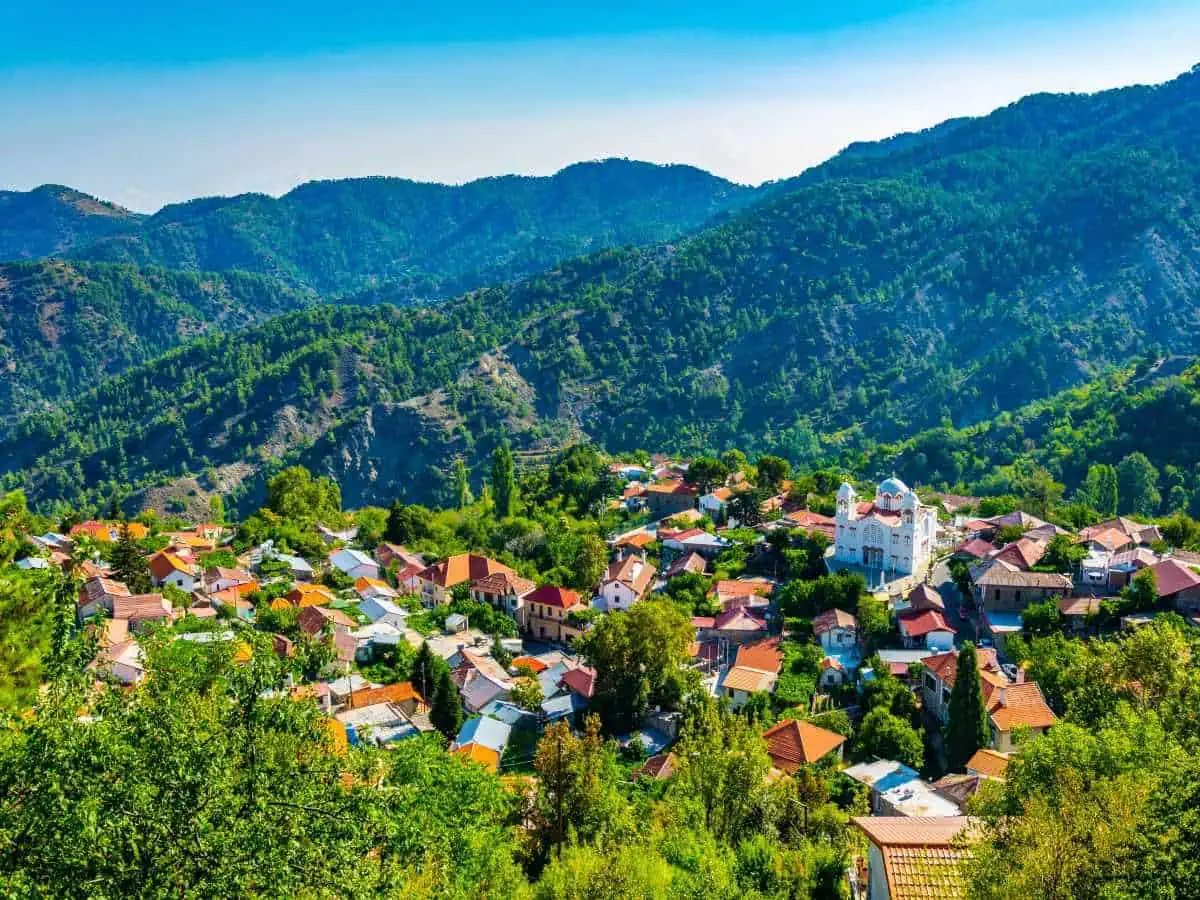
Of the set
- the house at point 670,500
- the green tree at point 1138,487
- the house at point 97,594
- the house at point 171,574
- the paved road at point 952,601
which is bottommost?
the green tree at point 1138,487

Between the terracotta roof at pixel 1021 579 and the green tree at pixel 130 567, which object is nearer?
the terracotta roof at pixel 1021 579

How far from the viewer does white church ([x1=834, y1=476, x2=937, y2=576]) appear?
42562mm

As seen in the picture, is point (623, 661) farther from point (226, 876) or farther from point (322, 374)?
point (322, 374)

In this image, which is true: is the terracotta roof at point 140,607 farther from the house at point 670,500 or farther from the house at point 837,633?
the house at point 670,500

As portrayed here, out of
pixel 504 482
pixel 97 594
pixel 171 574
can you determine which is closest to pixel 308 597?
pixel 171 574

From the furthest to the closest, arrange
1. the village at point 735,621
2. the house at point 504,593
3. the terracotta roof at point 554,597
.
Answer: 1. the house at point 504,593
2. the terracotta roof at point 554,597
3. the village at point 735,621

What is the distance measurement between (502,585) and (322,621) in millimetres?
9728

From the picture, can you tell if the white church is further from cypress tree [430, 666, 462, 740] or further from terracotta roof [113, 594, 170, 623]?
terracotta roof [113, 594, 170, 623]

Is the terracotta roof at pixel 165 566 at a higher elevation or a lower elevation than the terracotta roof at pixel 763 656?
higher

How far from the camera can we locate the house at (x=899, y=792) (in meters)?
23.2

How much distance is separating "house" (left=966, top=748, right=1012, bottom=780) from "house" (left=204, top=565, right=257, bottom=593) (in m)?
31.8

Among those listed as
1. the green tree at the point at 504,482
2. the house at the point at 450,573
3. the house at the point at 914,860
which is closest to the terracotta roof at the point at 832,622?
the house at the point at 450,573

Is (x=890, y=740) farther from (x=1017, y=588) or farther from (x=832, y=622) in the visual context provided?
(x=1017, y=588)

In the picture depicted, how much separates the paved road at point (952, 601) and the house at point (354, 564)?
91.6ft
